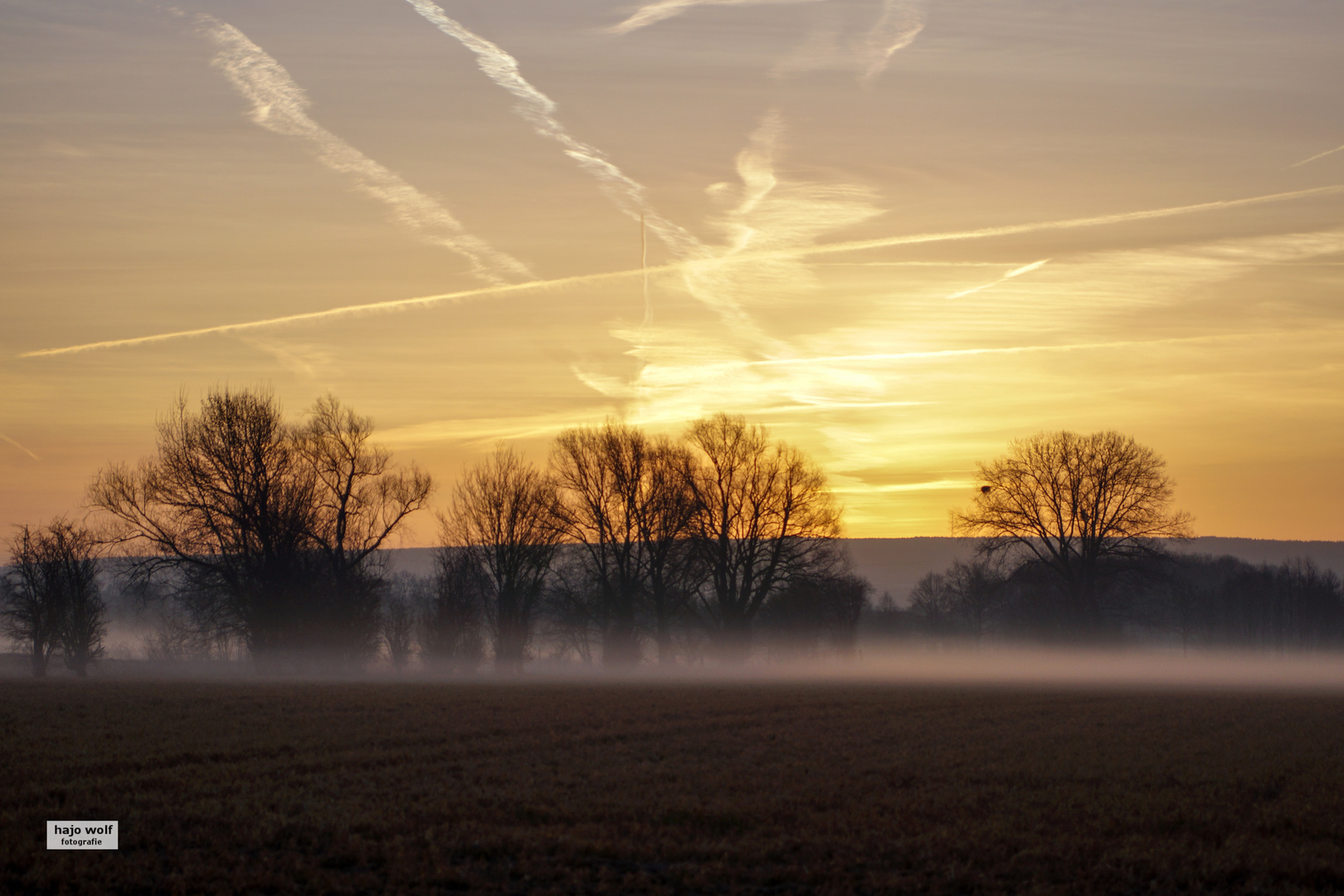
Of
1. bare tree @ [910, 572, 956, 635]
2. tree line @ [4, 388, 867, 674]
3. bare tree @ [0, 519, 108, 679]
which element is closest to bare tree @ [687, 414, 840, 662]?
tree line @ [4, 388, 867, 674]

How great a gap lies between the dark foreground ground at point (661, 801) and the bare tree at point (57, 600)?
35332 millimetres

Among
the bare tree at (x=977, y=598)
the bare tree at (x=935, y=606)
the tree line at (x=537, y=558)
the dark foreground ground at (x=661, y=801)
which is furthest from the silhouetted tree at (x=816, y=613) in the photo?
the bare tree at (x=935, y=606)

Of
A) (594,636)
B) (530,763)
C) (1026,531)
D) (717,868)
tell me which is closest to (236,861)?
(717,868)

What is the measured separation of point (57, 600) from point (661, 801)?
5436 centimetres

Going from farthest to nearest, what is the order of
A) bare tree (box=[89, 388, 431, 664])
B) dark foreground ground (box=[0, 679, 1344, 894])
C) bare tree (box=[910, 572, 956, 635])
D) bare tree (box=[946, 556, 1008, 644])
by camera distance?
1. bare tree (box=[910, 572, 956, 635])
2. bare tree (box=[946, 556, 1008, 644])
3. bare tree (box=[89, 388, 431, 664])
4. dark foreground ground (box=[0, 679, 1344, 894])

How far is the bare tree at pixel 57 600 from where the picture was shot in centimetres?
5616

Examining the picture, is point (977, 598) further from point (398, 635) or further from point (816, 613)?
point (398, 635)

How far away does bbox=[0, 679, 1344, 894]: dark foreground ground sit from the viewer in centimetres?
1053

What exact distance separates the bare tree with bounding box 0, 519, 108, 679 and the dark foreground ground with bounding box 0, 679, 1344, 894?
35332 mm

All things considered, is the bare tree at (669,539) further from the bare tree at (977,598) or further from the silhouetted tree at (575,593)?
the bare tree at (977,598)

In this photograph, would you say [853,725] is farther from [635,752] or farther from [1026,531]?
[1026,531]

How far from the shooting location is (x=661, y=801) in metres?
14.1

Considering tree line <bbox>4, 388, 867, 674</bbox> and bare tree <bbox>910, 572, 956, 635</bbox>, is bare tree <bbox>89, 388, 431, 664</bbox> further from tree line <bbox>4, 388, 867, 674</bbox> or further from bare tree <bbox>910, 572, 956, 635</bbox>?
bare tree <bbox>910, 572, 956, 635</bbox>

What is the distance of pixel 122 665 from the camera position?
72875 millimetres
